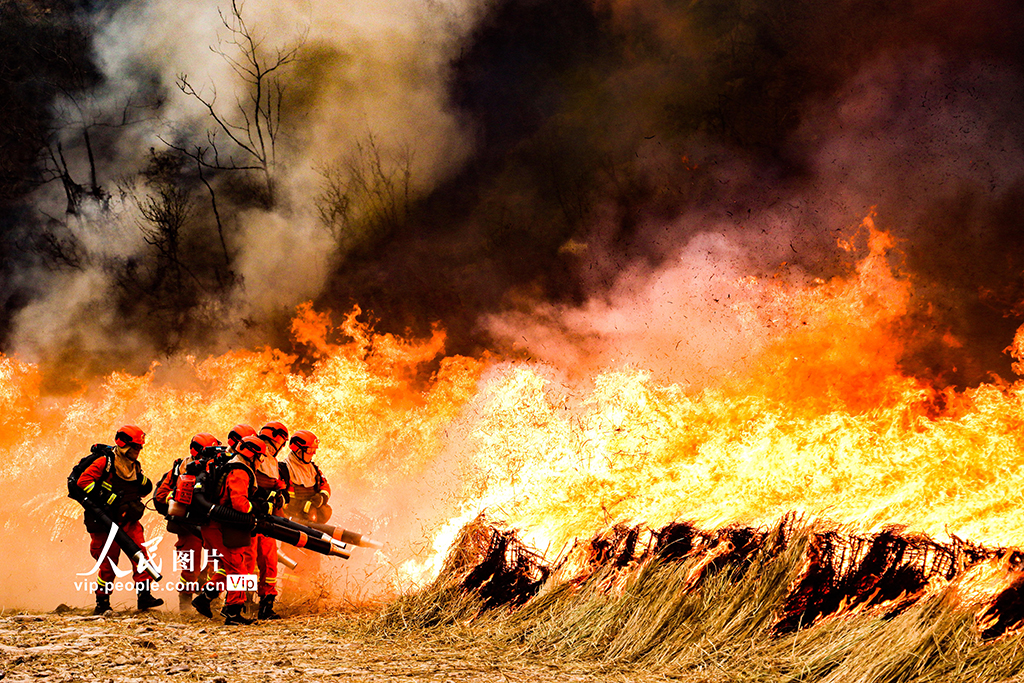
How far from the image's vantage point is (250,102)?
14.8 metres

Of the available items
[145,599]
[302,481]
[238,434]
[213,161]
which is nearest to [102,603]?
[145,599]

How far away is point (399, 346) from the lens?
13.3 meters

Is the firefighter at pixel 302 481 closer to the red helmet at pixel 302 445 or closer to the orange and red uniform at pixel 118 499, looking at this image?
the red helmet at pixel 302 445

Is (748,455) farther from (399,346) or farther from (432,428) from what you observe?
(399,346)

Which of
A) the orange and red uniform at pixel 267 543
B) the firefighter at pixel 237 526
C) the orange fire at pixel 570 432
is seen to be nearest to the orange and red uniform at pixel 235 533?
the firefighter at pixel 237 526

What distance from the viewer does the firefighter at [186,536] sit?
902cm

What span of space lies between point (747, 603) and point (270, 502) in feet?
16.8

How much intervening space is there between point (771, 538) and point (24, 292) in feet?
53.2

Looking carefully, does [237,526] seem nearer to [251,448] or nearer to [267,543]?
[267,543]

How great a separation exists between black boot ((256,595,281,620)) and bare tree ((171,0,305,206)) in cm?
852

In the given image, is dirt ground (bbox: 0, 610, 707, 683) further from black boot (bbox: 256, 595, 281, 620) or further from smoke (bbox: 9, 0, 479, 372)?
smoke (bbox: 9, 0, 479, 372)

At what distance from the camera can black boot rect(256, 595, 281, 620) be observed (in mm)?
8406

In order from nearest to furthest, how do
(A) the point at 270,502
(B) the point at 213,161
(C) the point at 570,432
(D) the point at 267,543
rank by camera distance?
(A) the point at 270,502 → (D) the point at 267,543 → (C) the point at 570,432 → (B) the point at 213,161

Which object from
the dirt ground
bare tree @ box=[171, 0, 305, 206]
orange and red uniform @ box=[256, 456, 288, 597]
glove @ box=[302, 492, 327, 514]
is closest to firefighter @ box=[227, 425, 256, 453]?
orange and red uniform @ box=[256, 456, 288, 597]
